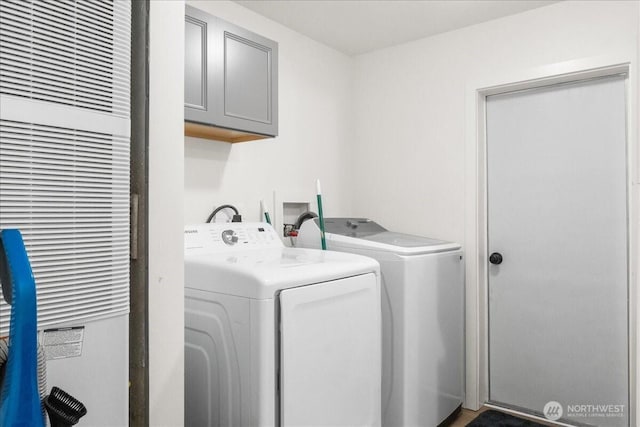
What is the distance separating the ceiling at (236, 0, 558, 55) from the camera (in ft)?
8.08

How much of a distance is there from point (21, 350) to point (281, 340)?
1088 millimetres

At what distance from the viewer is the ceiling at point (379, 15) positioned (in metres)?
2.46

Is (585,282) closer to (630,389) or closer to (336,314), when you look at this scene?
(630,389)

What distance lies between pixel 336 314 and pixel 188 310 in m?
0.57

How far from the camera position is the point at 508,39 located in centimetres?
262

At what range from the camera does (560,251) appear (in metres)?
2.57

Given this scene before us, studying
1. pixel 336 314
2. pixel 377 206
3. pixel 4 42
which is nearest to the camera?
pixel 4 42

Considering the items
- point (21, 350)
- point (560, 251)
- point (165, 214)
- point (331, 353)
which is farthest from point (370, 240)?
point (21, 350)

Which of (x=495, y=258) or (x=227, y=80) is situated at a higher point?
(x=227, y=80)

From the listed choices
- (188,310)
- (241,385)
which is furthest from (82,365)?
(188,310)

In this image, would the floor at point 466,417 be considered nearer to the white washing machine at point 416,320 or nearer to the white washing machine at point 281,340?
the white washing machine at point 416,320

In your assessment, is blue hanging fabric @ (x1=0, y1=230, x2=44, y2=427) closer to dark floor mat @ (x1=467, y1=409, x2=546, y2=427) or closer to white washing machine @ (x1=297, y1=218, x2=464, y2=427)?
white washing machine @ (x1=297, y1=218, x2=464, y2=427)

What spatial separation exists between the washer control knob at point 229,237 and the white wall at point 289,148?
244mm

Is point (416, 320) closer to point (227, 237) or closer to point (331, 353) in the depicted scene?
point (331, 353)
